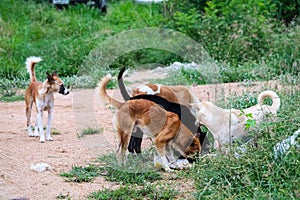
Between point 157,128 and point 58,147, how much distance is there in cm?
156

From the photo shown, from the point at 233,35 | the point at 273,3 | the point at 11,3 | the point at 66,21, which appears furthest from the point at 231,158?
the point at 11,3

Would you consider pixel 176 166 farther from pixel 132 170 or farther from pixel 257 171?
pixel 257 171

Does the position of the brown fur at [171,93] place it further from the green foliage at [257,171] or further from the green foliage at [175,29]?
the green foliage at [175,29]

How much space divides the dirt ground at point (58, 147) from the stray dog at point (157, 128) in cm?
61

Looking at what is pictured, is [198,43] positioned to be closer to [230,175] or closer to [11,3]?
[11,3]

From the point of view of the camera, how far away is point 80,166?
5.89 meters

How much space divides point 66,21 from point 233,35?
5.09 metres

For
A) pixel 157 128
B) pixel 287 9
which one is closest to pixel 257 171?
pixel 157 128

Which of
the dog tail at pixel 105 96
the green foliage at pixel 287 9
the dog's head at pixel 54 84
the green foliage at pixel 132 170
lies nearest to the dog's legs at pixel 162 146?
the green foliage at pixel 132 170

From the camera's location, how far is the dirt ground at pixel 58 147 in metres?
5.21

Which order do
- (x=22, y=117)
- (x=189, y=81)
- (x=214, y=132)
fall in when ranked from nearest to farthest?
(x=214, y=132) → (x=22, y=117) → (x=189, y=81)

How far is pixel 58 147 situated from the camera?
22.6 ft

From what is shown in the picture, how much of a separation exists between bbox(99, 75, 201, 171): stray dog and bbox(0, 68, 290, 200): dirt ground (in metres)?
0.61

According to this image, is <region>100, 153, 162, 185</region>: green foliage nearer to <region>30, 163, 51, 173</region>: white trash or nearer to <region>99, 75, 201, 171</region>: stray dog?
<region>99, 75, 201, 171</region>: stray dog
